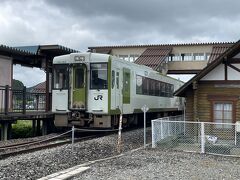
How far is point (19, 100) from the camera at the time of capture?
2017 cm

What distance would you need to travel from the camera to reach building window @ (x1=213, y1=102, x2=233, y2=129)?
16.4 meters

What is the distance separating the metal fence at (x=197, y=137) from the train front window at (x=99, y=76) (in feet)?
10.6

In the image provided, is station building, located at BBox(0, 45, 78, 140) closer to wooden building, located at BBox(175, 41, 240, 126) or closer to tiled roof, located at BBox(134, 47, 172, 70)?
wooden building, located at BBox(175, 41, 240, 126)

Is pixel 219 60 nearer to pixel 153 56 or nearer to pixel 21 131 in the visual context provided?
pixel 21 131

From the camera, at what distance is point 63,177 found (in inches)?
329

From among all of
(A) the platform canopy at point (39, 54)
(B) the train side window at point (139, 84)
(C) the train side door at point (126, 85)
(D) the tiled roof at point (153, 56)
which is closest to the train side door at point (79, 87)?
(C) the train side door at point (126, 85)

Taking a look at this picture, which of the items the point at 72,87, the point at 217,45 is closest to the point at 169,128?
the point at 72,87

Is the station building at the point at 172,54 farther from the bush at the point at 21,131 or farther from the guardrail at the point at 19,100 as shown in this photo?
the bush at the point at 21,131

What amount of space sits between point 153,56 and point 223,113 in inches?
915

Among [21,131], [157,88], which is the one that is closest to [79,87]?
[21,131]

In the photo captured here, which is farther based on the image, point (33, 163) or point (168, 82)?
point (168, 82)

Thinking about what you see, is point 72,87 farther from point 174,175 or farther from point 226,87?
point 174,175

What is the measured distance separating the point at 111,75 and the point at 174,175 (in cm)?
A: 856

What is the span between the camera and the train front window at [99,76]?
17.2 metres
